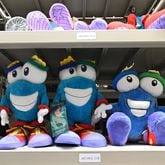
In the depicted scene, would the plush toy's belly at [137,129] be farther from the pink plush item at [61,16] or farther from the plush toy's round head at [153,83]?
the pink plush item at [61,16]

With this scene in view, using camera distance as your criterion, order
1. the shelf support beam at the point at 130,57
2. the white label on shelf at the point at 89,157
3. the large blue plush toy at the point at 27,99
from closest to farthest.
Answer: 1. the white label on shelf at the point at 89,157
2. the large blue plush toy at the point at 27,99
3. the shelf support beam at the point at 130,57

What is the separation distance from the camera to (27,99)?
0.69 meters

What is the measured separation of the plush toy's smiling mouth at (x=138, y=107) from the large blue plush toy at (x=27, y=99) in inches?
9.1

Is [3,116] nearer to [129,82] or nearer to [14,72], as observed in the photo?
[14,72]

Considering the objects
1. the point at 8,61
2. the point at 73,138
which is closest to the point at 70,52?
the point at 8,61

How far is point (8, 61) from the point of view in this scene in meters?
0.95

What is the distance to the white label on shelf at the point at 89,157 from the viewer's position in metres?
0.57

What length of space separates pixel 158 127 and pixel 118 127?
104mm

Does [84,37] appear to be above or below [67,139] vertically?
above

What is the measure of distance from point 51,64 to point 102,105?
367mm

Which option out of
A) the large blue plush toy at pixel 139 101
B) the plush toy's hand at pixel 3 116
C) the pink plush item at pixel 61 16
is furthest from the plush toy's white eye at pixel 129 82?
the plush toy's hand at pixel 3 116

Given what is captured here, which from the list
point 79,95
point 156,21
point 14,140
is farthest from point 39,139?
point 156,21

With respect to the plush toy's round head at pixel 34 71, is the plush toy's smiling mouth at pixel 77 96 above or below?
below

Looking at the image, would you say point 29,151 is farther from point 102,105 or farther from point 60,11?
point 60,11
